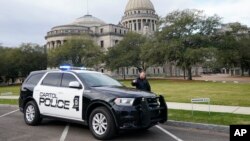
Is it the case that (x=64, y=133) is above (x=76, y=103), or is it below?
below

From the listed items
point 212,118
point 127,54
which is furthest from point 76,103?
point 127,54

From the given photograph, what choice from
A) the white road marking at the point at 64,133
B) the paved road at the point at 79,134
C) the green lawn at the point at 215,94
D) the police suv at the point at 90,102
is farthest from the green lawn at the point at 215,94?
the white road marking at the point at 64,133

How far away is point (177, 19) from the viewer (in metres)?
58.6

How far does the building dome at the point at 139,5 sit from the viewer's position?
141125 millimetres

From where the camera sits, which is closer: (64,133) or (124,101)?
(124,101)

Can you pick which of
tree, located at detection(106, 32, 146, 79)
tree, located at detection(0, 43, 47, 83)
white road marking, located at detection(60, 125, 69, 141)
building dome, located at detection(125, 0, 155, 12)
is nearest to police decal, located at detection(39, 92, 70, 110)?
white road marking, located at detection(60, 125, 69, 141)

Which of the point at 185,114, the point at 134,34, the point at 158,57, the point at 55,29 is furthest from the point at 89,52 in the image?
the point at 185,114

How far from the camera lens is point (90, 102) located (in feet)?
32.5

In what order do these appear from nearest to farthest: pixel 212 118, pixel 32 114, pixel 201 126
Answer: pixel 201 126, pixel 32 114, pixel 212 118

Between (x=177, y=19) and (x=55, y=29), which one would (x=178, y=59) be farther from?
(x=55, y=29)

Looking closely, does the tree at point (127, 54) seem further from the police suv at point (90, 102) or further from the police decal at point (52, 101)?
the police decal at point (52, 101)

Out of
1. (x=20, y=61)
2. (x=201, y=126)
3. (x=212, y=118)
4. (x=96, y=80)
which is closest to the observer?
(x=96, y=80)

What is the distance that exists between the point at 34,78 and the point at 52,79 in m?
1.12

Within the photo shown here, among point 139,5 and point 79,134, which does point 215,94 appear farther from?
point 139,5
